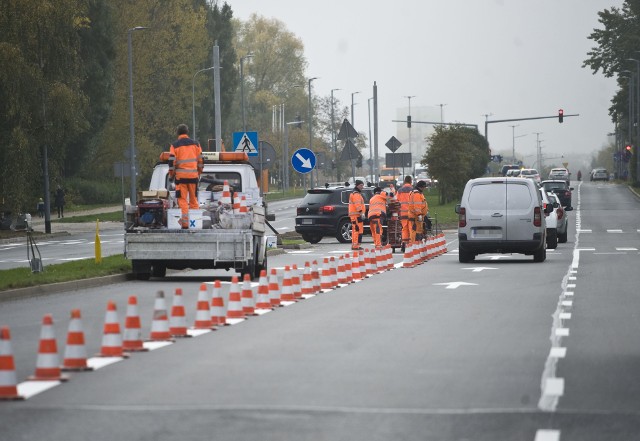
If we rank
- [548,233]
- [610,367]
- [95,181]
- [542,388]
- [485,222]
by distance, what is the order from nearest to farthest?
[542,388] → [610,367] → [485,222] → [548,233] → [95,181]

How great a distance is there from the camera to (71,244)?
156 ft

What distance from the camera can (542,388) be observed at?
34.9 ft

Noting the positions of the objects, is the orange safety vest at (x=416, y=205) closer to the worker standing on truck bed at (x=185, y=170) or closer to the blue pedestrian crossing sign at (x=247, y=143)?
the blue pedestrian crossing sign at (x=247, y=143)

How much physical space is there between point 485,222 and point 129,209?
8.88m

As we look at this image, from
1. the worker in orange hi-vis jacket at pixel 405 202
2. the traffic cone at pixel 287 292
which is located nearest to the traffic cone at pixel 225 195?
the traffic cone at pixel 287 292

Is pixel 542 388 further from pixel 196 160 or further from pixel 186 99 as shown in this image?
pixel 186 99

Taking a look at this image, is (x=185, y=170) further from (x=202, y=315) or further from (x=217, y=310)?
(x=202, y=315)

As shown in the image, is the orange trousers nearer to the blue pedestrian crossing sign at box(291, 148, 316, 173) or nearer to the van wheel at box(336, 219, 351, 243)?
the blue pedestrian crossing sign at box(291, 148, 316, 173)

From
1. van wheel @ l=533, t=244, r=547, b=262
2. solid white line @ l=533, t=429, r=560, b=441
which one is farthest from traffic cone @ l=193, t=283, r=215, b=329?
van wheel @ l=533, t=244, r=547, b=262

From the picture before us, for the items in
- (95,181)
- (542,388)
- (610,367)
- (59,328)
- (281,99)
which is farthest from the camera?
(281,99)

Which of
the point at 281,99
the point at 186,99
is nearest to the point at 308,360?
the point at 186,99

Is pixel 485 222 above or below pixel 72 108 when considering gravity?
below

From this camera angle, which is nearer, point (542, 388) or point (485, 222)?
point (542, 388)

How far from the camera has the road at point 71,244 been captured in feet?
121
